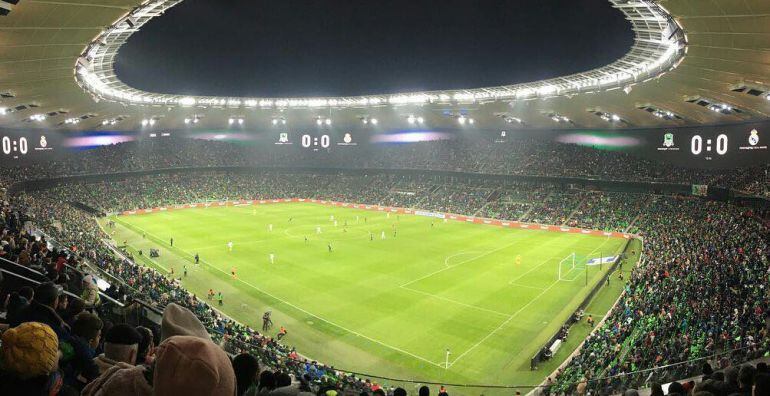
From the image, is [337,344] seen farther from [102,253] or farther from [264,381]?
[264,381]

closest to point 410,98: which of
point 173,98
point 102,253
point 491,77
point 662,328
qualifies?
point 491,77

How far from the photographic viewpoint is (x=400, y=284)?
3603 cm

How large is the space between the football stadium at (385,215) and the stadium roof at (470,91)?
28 cm

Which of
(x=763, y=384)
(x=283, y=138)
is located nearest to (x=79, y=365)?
(x=763, y=384)

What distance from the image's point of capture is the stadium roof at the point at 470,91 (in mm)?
24547

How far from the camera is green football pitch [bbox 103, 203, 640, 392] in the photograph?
24.8 meters

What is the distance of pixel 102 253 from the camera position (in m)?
31.8

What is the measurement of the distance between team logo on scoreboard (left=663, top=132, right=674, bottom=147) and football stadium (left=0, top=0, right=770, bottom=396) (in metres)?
0.50

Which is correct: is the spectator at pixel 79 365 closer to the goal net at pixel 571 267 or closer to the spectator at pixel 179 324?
the spectator at pixel 179 324

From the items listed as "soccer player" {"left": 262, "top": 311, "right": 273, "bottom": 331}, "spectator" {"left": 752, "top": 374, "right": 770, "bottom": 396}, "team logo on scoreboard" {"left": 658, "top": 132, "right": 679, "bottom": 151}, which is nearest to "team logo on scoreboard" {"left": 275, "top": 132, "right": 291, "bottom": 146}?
"team logo on scoreboard" {"left": 658, "top": 132, "right": 679, "bottom": 151}

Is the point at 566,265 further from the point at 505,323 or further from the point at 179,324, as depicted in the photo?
the point at 179,324

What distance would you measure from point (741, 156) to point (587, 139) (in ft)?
70.5

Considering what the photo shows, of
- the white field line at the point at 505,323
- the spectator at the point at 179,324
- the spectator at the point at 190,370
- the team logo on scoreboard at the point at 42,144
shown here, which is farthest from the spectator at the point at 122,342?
the team logo on scoreboard at the point at 42,144

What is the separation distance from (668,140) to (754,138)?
10.4 m
